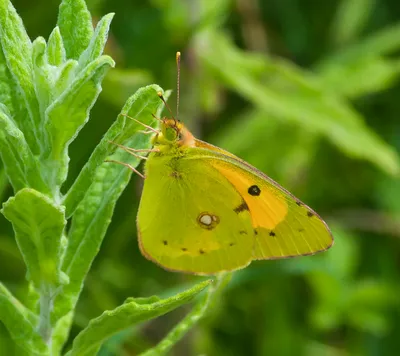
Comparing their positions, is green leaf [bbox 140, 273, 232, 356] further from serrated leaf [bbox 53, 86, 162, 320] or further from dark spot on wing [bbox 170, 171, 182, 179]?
dark spot on wing [bbox 170, 171, 182, 179]

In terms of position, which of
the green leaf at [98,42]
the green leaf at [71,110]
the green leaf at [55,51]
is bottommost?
the green leaf at [71,110]

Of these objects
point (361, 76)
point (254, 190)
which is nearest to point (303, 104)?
point (361, 76)

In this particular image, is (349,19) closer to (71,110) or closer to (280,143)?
(280,143)

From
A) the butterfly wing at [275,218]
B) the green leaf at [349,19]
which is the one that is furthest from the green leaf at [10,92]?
the green leaf at [349,19]

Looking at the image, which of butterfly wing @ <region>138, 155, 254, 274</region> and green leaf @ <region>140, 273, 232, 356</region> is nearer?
green leaf @ <region>140, 273, 232, 356</region>

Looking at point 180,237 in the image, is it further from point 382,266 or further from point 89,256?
point 382,266

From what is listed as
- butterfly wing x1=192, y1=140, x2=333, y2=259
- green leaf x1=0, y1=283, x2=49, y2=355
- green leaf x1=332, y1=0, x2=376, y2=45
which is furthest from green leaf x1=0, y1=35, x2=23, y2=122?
green leaf x1=332, y1=0, x2=376, y2=45

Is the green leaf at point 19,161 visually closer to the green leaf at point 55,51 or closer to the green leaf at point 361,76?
the green leaf at point 55,51
